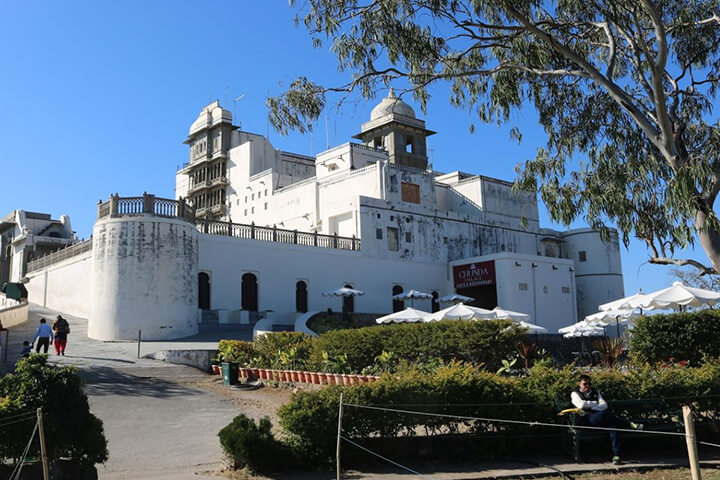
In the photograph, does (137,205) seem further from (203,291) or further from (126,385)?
(126,385)

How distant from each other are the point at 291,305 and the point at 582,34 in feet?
74.4

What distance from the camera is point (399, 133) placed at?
173 feet

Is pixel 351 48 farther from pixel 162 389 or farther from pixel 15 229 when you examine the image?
pixel 15 229

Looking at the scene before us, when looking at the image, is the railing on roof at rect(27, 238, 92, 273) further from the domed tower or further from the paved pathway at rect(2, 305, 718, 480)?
the domed tower

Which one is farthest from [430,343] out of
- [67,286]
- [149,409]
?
[67,286]

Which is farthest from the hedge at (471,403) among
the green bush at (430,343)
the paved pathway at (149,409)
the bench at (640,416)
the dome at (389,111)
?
the dome at (389,111)

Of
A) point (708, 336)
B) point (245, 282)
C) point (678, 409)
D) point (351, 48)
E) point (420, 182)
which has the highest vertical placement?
point (420, 182)

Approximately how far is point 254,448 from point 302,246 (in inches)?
1125

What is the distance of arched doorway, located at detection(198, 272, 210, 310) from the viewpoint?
32.3 meters

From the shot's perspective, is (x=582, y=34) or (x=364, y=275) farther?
(x=364, y=275)

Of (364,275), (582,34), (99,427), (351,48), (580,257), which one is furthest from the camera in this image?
(580,257)

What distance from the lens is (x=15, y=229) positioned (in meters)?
48.2

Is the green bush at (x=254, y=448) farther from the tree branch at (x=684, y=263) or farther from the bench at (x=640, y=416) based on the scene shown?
the tree branch at (x=684, y=263)

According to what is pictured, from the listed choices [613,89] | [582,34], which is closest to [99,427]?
[613,89]
